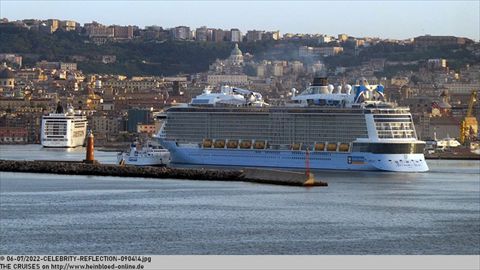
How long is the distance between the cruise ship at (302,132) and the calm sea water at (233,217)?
4362mm

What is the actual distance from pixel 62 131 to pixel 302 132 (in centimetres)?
2003

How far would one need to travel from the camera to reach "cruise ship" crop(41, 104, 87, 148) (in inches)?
2005

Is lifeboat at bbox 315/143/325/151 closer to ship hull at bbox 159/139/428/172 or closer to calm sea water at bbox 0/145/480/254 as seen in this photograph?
ship hull at bbox 159/139/428/172

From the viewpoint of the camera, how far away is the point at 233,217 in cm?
1733

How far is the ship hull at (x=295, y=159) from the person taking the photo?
101 feet

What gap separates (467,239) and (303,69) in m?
64.7

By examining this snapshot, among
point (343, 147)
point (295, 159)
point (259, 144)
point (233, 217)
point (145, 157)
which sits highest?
point (233, 217)

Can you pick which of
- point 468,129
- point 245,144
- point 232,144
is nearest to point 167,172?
point 245,144

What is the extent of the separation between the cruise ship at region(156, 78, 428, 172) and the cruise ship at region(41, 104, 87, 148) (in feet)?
50.1

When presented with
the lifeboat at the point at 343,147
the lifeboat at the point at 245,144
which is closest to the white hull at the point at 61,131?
the lifeboat at the point at 245,144

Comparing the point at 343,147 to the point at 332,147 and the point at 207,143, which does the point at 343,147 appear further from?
the point at 207,143

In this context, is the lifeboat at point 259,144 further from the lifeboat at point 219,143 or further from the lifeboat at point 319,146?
the lifeboat at point 319,146

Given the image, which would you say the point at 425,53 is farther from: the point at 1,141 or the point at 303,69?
the point at 1,141

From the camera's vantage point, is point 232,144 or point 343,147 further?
point 232,144
